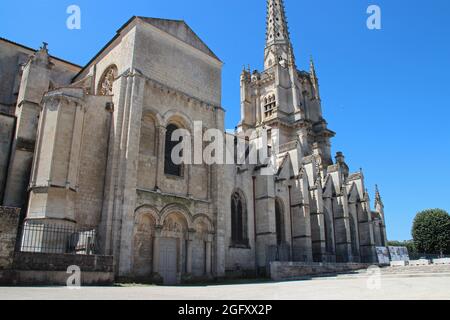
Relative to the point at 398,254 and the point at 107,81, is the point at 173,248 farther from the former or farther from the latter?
the point at 398,254

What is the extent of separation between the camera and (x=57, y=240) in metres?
14.8

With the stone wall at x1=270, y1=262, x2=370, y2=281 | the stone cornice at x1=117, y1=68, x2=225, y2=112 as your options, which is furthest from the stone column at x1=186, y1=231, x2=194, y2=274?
the stone cornice at x1=117, y1=68, x2=225, y2=112

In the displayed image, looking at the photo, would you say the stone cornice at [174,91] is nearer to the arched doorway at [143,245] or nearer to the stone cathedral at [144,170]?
the stone cathedral at [144,170]

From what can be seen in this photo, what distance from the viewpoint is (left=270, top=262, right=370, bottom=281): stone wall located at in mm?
20203

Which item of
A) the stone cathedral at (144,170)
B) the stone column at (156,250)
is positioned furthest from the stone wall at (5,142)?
the stone column at (156,250)

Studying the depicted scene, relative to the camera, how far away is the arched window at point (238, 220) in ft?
78.0

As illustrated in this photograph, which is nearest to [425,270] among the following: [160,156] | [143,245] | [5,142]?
[143,245]

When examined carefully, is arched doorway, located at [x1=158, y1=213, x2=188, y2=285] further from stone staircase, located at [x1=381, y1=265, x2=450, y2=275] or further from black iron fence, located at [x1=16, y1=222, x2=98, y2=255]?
Answer: stone staircase, located at [x1=381, y1=265, x2=450, y2=275]

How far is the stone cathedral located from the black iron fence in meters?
0.26

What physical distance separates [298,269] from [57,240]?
13.5 m

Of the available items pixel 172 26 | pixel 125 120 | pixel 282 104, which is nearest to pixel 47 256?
pixel 125 120

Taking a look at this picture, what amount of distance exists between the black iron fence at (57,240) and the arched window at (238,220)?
10.5 metres

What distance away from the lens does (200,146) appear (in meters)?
21.6
